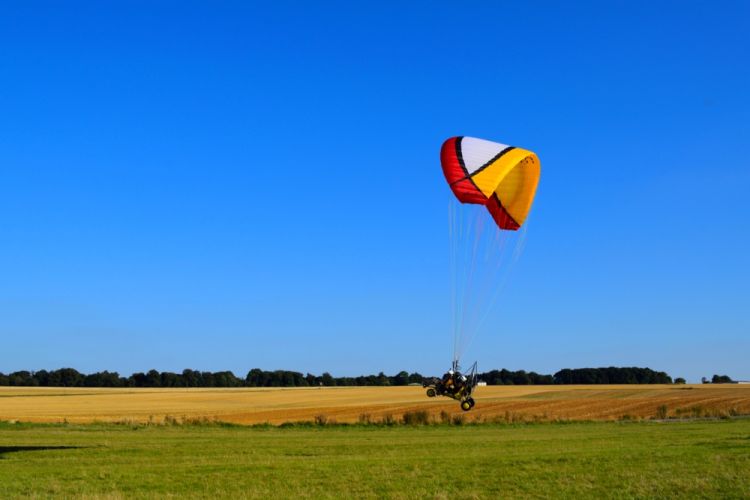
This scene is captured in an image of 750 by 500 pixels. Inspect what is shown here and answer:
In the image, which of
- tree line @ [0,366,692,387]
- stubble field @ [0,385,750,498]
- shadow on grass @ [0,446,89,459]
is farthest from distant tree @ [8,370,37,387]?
shadow on grass @ [0,446,89,459]

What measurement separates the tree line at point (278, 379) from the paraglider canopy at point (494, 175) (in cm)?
10819

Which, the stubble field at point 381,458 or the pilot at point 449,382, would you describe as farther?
the pilot at point 449,382

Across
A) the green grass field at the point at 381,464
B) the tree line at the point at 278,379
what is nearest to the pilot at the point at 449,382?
the green grass field at the point at 381,464

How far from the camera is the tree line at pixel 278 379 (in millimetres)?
134750

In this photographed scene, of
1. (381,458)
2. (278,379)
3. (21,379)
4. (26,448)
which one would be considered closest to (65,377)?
(21,379)

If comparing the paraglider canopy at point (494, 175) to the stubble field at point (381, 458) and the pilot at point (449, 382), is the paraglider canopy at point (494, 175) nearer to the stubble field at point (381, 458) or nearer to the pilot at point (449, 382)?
the pilot at point (449, 382)

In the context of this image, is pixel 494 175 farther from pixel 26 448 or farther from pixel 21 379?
pixel 21 379

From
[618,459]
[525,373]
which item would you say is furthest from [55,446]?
[525,373]

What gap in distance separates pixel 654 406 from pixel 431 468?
39.5m

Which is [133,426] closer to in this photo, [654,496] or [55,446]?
[55,446]

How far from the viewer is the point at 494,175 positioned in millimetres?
23656

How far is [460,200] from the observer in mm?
23578

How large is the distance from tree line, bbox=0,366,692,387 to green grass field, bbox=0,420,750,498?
99.9m

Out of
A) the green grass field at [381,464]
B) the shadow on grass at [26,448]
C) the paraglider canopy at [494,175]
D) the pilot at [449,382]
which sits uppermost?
the paraglider canopy at [494,175]
